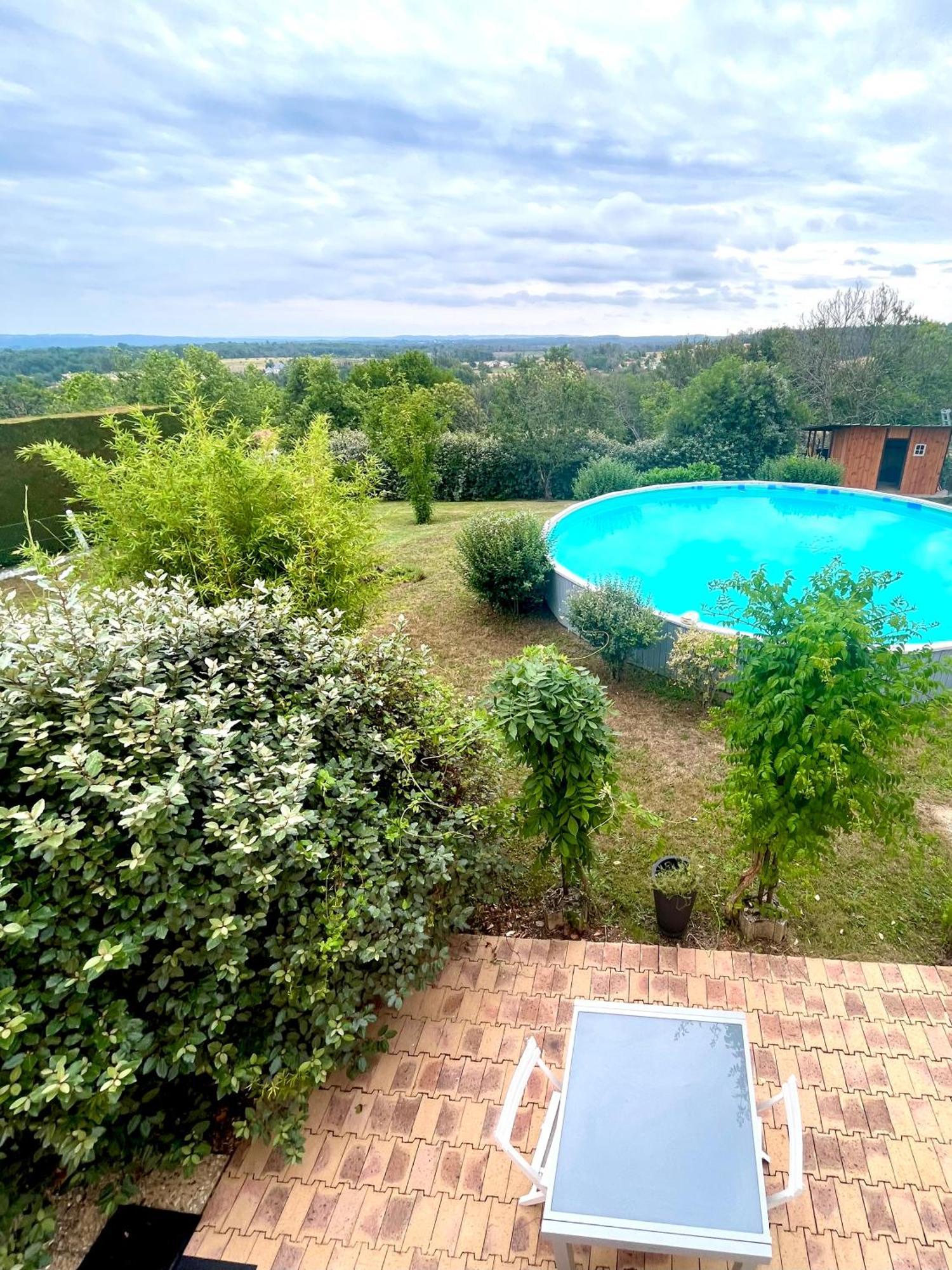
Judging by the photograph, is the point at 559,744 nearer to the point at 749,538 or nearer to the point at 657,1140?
the point at 657,1140

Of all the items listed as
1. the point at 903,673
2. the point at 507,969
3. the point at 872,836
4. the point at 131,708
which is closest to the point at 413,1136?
the point at 507,969

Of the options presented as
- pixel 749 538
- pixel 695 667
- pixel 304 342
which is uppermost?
pixel 304 342

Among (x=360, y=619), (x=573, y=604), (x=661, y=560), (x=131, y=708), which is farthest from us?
(x=661, y=560)

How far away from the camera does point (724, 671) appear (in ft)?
22.9

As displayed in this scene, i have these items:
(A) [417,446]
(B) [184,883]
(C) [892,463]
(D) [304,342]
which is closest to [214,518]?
(B) [184,883]

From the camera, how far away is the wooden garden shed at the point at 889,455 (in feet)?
65.2

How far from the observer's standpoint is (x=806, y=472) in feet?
59.8

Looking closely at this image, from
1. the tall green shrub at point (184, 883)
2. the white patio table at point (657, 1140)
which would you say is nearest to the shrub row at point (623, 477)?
the tall green shrub at point (184, 883)

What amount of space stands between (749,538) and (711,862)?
12156 mm

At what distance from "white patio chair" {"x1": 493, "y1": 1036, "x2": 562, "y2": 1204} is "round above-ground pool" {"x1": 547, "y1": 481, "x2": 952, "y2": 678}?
27.8 feet

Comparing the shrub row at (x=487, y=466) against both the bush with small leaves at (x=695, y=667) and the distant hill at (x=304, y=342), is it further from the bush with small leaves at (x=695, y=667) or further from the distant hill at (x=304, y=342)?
the distant hill at (x=304, y=342)

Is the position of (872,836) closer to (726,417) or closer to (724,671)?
(724,671)

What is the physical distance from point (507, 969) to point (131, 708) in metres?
2.77

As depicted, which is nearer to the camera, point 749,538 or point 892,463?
point 749,538
